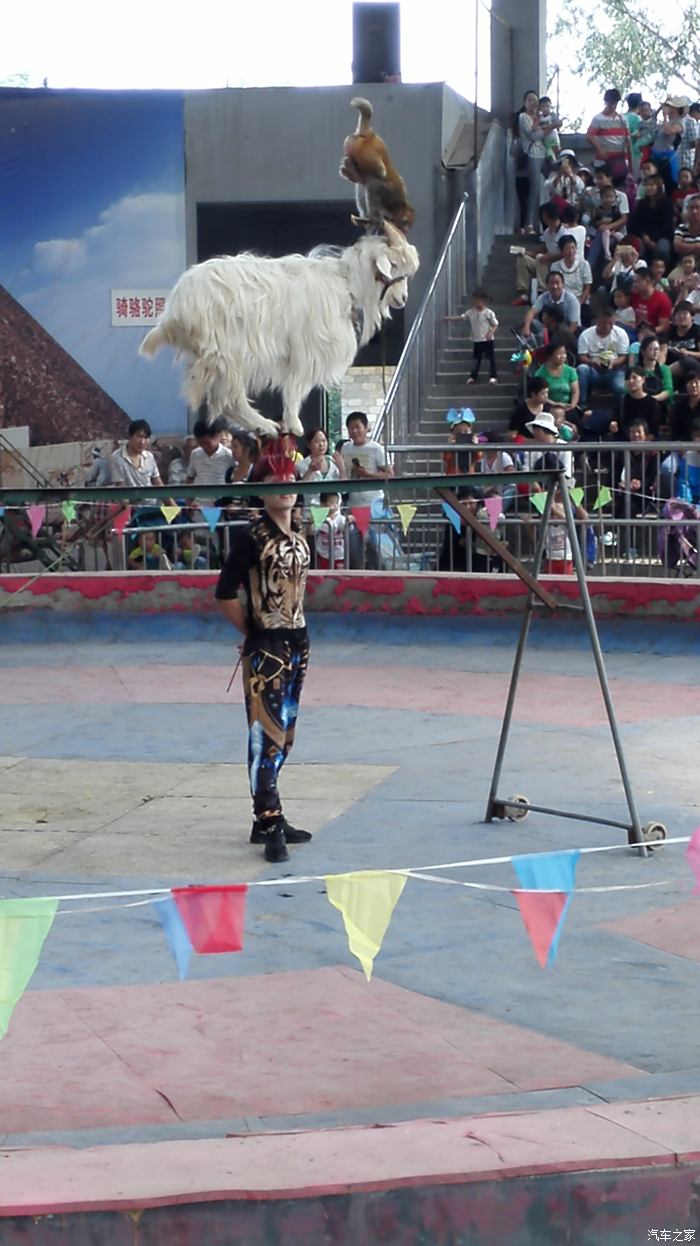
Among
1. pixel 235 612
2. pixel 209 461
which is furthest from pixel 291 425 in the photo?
pixel 235 612

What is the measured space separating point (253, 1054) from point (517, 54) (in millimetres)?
20504

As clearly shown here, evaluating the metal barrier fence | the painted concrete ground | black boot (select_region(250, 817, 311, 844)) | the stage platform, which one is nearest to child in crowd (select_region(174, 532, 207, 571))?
the metal barrier fence

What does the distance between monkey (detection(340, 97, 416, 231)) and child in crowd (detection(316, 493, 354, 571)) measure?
341 centimetres

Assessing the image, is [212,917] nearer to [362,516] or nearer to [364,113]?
[364,113]

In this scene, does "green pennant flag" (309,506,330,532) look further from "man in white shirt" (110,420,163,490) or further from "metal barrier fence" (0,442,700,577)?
"man in white shirt" (110,420,163,490)

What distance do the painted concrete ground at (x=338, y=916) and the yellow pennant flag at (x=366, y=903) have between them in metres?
0.53

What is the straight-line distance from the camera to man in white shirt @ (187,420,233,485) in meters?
16.0

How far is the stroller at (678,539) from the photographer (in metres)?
14.1

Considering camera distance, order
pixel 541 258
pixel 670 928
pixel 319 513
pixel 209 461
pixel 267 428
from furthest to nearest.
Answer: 1. pixel 541 258
2. pixel 209 461
3. pixel 319 513
4. pixel 267 428
5. pixel 670 928

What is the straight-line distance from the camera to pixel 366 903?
489cm

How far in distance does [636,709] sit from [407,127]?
1243 cm

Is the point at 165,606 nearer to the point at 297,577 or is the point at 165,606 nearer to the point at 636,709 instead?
the point at 636,709

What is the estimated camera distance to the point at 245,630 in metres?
7.88

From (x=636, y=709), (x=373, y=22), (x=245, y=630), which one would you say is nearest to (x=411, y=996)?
(x=245, y=630)
